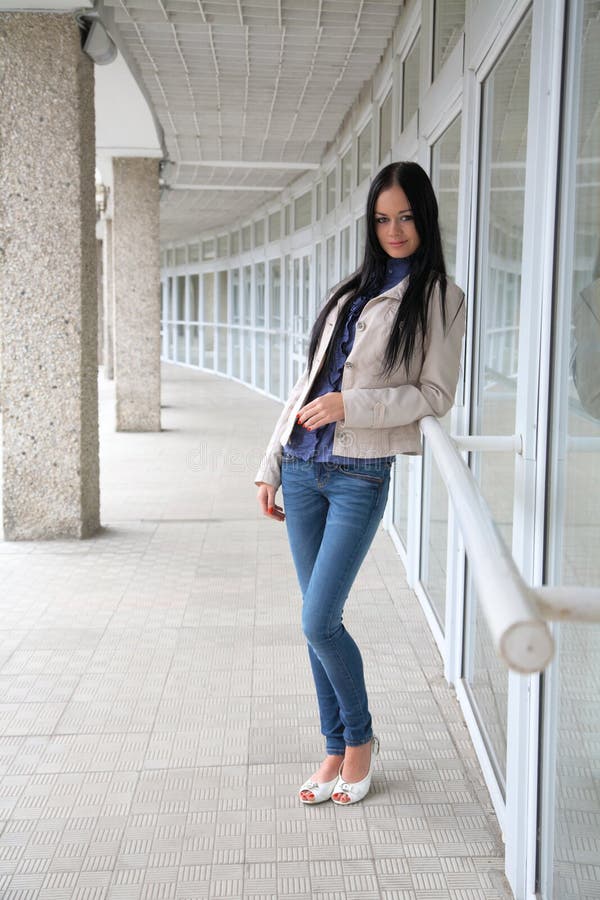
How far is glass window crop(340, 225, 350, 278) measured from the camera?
818 cm

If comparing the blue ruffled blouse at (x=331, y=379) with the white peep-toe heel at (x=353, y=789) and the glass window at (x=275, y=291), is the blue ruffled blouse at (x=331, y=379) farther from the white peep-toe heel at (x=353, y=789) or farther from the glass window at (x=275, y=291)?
the glass window at (x=275, y=291)

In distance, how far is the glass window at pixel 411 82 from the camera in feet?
16.3

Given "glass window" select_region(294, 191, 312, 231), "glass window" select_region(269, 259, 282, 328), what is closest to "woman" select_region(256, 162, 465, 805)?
"glass window" select_region(294, 191, 312, 231)

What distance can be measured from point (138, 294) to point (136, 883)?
8.71 metres

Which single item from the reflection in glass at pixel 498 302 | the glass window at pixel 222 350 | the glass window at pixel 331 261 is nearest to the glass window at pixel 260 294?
the glass window at pixel 222 350

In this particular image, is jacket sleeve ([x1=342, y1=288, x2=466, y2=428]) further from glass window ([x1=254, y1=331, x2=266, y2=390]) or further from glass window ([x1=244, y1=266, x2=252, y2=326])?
glass window ([x1=244, y1=266, x2=252, y2=326])

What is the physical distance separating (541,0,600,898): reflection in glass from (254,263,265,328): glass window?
1436cm

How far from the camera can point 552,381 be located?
196 cm

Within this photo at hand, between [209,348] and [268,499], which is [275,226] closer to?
[209,348]

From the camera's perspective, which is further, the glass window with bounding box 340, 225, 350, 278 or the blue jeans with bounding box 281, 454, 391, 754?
the glass window with bounding box 340, 225, 350, 278

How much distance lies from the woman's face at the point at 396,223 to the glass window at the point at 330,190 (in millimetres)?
7830

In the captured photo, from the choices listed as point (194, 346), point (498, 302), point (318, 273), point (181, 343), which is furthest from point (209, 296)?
point (498, 302)

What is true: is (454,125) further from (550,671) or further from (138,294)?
(138,294)

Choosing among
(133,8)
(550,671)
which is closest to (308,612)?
(550,671)
